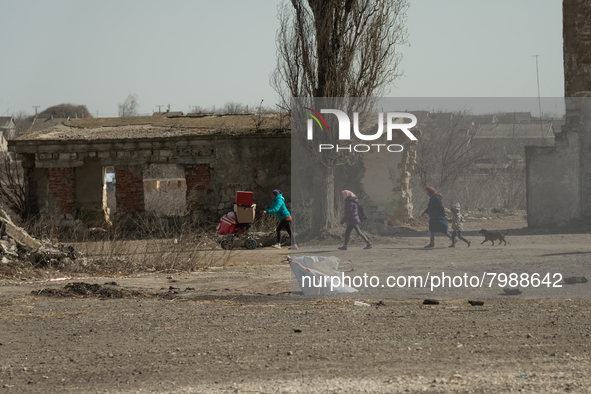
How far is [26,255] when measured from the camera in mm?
11352

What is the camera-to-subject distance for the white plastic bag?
888cm

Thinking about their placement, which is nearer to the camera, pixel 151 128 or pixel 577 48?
pixel 577 48

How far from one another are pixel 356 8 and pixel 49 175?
10.9 meters

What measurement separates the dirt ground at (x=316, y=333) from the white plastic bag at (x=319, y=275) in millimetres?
232

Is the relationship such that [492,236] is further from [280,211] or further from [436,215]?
[280,211]

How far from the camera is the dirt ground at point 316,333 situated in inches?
193

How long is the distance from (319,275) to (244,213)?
7571 mm

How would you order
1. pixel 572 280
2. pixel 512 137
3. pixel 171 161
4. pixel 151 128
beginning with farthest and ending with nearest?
pixel 151 128 < pixel 171 161 < pixel 512 137 < pixel 572 280

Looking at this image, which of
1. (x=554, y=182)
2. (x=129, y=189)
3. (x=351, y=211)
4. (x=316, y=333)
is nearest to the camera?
(x=316, y=333)

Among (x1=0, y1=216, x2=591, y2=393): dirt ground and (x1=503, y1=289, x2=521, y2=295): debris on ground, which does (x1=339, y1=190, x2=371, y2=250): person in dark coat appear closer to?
(x1=0, y1=216, x2=591, y2=393): dirt ground

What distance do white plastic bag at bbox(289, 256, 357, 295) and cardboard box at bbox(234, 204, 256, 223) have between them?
23.5 feet

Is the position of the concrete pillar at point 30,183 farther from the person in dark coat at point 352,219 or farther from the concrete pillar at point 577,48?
the concrete pillar at point 577,48

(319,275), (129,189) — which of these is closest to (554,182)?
(319,275)

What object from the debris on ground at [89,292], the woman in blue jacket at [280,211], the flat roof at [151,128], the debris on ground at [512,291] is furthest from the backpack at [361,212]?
the flat roof at [151,128]
